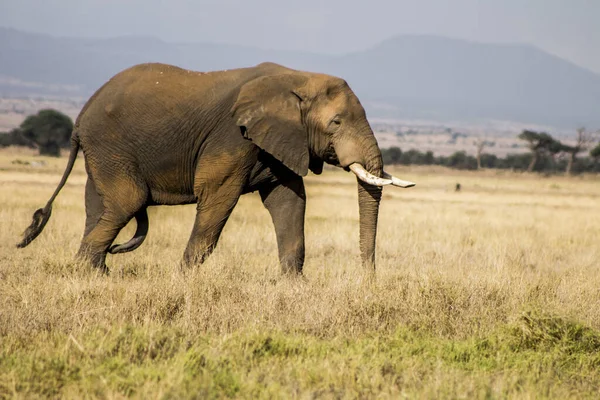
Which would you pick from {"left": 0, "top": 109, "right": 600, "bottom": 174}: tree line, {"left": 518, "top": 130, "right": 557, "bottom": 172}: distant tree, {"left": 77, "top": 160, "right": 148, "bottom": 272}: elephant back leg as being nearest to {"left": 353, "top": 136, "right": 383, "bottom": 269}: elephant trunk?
{"left": 77, "top": 160, "right": 148, "bottom": 272}: elephant back leg

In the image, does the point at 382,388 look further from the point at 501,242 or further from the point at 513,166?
the point at 513,166

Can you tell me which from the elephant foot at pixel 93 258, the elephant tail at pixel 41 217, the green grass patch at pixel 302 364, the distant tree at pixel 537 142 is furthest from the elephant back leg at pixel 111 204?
the distant tree at pixel 537 142

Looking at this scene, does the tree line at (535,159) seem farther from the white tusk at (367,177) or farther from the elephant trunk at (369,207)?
the white tusk at (367,177)

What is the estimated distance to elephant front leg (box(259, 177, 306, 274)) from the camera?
33.5 feet

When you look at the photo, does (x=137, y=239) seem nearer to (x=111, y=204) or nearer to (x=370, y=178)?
(x=111, y=204)

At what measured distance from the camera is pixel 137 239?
420 inches

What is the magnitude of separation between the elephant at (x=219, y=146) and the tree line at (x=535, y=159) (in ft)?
210

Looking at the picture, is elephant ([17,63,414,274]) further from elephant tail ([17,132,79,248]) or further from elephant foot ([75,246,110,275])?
elephant tail ([17,132,79,248])

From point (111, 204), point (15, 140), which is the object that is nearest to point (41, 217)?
point (111, 204)

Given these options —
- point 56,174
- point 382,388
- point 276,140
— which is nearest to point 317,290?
point 276,140

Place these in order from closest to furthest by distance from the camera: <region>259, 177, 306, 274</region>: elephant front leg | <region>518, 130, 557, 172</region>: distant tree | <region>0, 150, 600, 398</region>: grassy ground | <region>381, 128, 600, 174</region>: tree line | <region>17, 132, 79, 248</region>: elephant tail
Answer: <region>0, 150, 600, 398</region>: grassy ground
<region>259, 177, 306, 274</region>: elephant front leg
<region>17, 132, 79, 248</region>: elephant tail
<region>518, 130, 557, 172</region>: distant tree
<region>381, 128, 600, 174</region>: tree line

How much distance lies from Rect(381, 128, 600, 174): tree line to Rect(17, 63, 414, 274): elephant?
63982 millimetres

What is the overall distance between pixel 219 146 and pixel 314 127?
1089 millimetres

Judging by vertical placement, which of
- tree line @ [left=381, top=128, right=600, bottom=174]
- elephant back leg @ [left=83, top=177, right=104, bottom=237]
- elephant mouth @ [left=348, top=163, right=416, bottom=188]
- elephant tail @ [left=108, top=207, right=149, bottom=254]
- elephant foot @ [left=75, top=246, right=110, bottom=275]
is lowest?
tree line @ [left=381, top=128, right=600, bottom=174]
